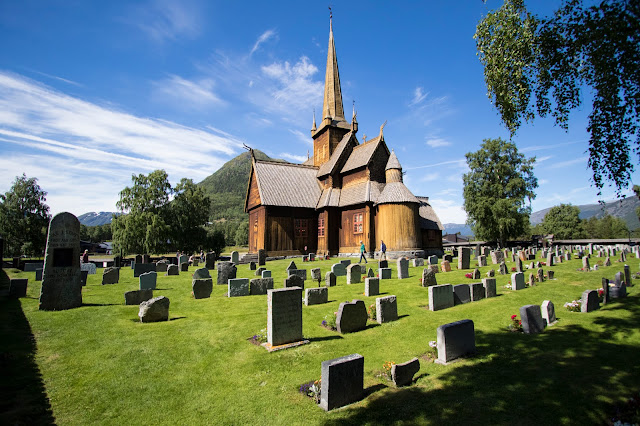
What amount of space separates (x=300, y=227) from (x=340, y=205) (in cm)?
449

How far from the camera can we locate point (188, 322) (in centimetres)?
919

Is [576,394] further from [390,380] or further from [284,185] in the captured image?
[284,185]

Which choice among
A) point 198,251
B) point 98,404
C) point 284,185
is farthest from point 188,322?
point 198,251

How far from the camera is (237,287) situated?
40.2 feet

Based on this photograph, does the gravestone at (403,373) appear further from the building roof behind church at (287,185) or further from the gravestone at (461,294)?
the building roof behind church at (287,185)

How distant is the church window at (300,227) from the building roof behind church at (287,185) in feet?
5.21

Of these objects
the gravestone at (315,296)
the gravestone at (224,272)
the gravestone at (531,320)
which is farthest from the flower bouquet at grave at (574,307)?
the gravestone at (224,272)

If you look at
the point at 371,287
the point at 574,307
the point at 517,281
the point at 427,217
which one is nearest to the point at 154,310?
the point at 371,287

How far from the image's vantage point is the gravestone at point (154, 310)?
29.7ft

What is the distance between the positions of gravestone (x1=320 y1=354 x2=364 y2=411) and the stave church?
21.4 meters

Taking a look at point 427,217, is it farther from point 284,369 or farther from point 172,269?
point 284,369

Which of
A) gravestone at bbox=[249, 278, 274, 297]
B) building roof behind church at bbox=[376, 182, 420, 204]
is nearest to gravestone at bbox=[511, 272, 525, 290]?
gravestone at bbox=[249, 278, 274, 297]

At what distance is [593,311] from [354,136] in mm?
26920

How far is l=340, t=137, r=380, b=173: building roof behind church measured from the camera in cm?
2906
